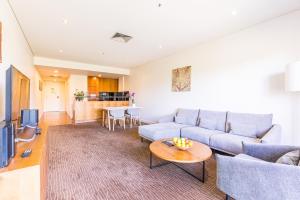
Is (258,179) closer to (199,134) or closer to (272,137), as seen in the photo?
(272,137)

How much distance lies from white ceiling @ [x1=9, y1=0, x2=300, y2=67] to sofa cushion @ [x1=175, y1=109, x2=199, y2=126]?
188cm

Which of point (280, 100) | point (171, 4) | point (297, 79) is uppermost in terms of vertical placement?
point (171, 4)

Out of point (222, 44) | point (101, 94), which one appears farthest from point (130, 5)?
point (101, 94)

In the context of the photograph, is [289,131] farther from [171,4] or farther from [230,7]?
[171,4]

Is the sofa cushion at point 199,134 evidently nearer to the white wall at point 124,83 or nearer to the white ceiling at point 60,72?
the white wall at point 124,83

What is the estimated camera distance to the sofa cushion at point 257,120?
2688 millimetres

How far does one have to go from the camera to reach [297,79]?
6.61ft

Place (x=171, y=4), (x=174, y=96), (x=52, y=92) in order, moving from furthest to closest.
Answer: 1. (x=52, y=92)
2. (x=174, y=96)
3. (x=171, y=4)

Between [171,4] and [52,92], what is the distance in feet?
35.5

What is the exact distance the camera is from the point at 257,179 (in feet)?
4.32

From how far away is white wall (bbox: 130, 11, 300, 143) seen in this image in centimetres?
262

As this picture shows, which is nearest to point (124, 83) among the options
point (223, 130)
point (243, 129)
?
point (223, 130)

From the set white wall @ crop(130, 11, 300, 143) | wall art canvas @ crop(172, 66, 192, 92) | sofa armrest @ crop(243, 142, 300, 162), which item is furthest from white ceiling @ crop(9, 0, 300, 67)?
sofa armrest @ crop(243, 142, 300, 162)

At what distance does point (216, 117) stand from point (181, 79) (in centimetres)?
166
